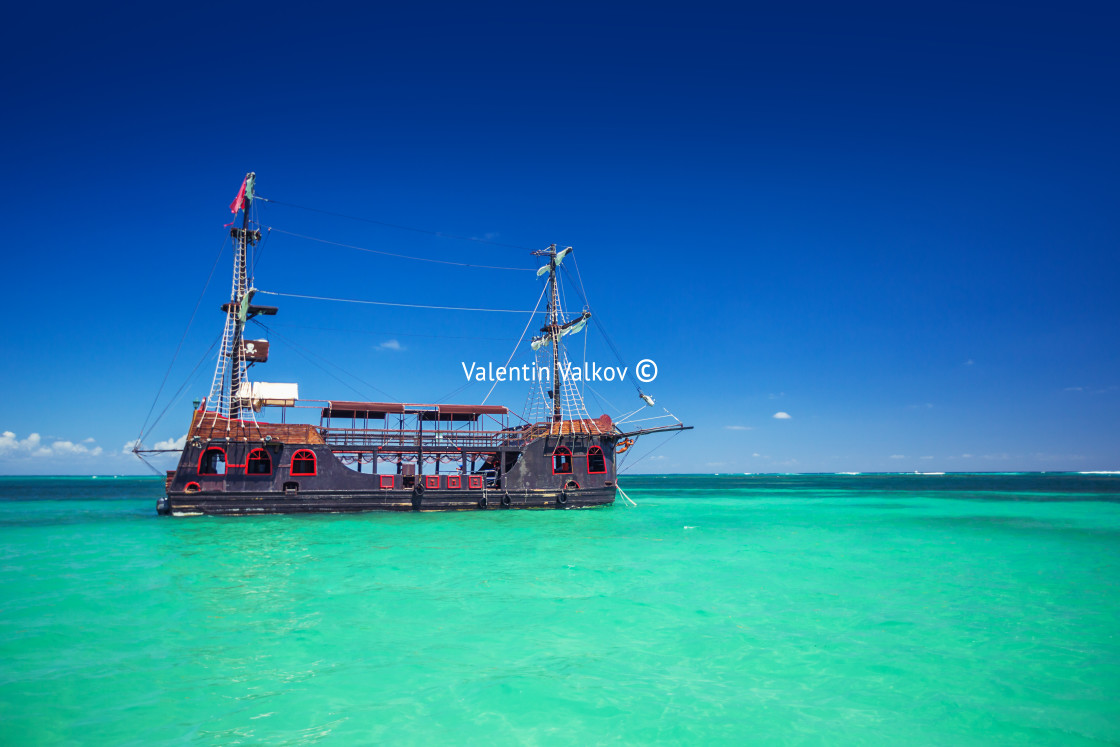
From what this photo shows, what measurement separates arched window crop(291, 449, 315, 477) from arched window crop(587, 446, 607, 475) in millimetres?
15060

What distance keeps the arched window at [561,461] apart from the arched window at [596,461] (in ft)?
3.96

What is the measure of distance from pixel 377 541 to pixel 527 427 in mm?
16434

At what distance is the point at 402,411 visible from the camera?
3225 cm

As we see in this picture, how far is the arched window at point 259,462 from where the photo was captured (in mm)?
28656

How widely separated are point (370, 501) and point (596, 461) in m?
12.9

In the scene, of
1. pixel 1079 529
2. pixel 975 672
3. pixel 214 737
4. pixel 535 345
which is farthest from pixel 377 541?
pixel 1079 529

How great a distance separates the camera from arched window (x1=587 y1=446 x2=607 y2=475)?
34344 millimetres

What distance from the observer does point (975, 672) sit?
761 cm

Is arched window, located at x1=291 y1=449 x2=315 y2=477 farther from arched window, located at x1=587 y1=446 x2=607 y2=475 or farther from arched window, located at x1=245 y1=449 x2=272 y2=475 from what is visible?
arched window, located at x1=587 y1=446 x2=607 y2=475

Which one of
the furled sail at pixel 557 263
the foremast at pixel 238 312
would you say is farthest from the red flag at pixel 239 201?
the furled sail at pixel 557 263

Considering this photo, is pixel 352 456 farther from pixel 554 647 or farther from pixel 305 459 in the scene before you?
pixel 554 647

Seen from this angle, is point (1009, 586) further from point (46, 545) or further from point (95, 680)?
point (46, 545)

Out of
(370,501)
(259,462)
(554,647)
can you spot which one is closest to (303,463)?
(259,462)

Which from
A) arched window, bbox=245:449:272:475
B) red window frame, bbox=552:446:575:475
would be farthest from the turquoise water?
red window frame, bbox=552:446:575:475
